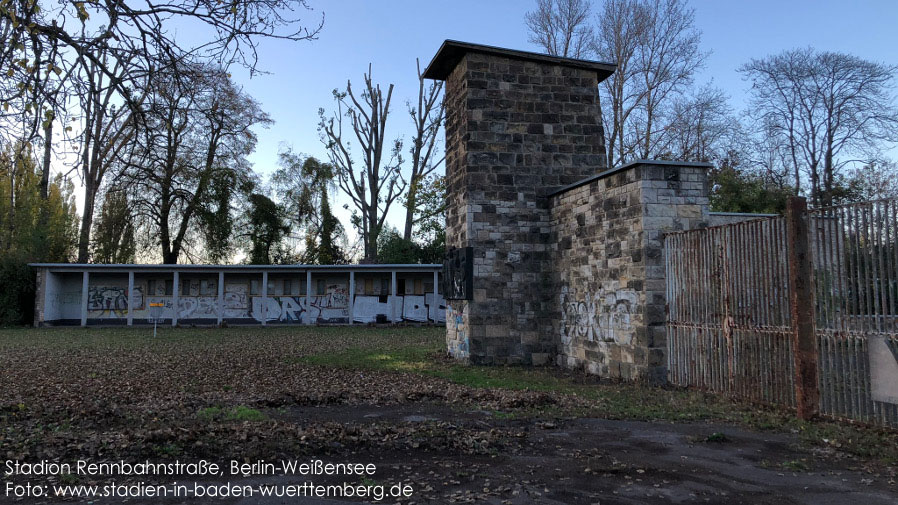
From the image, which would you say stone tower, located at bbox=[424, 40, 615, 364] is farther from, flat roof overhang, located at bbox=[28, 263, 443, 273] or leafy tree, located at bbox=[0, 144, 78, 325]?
leafy tree, located at bbox=[0, 144, 78, 325]

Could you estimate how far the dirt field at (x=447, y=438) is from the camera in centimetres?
463

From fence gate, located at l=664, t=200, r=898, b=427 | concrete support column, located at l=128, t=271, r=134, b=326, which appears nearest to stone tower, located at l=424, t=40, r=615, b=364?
fence gate, located at l=664, t=200, r=898, b=427

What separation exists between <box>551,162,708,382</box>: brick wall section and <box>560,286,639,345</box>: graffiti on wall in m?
0.02

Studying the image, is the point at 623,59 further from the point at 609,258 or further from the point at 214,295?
the point at 214,295

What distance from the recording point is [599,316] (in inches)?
443

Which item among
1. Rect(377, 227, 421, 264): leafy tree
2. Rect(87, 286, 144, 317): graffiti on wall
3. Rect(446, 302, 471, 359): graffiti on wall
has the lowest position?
Rect(446, 302, 471, 359): graffiti on wall

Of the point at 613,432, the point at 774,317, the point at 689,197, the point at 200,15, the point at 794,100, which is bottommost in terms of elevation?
the point at 613,432

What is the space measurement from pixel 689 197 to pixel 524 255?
4.05 m

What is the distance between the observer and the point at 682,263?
30.7 feet

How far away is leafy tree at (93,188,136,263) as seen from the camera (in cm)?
3080

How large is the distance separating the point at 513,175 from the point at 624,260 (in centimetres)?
371

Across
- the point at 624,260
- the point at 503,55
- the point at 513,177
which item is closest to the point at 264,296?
the point at 513,177

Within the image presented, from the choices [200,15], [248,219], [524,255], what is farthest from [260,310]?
[200,15]

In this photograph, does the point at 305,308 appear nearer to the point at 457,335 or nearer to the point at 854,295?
the point at 457,335
